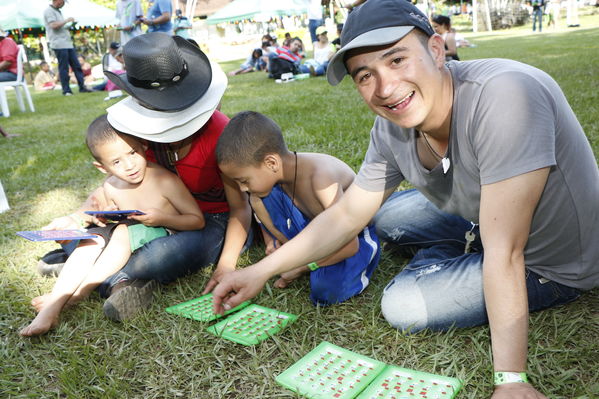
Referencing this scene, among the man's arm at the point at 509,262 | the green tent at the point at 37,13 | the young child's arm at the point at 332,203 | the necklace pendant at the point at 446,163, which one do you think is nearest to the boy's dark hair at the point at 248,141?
the young child's arm at the point at 332,203

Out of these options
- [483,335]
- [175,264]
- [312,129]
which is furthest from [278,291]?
[312,129]

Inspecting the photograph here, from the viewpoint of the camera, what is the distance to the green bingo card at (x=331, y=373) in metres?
1.40

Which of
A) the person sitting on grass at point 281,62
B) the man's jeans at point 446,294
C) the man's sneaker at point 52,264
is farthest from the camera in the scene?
the person sitting on grass at point 281,62

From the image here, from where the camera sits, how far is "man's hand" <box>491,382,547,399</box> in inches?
46.3

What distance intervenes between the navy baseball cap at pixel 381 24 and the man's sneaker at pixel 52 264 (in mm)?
1723

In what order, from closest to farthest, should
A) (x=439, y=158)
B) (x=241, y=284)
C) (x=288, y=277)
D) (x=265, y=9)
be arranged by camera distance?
(x=439, y=158)
(x=241, y=284)
(x=288, y=277)
(x=265, y=9)

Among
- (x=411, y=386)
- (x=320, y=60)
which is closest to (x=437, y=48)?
(x=411, y=386)

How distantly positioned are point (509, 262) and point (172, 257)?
4.59 ft

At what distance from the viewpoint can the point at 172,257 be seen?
2125mm

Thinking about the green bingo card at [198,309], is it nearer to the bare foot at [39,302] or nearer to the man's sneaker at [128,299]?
the man's sneaker at [128,299]

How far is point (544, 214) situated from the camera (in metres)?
1.39

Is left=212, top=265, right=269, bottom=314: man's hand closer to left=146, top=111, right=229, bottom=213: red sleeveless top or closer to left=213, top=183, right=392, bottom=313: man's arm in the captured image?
left=213, top=183, right=392, bottom=313: man's arm

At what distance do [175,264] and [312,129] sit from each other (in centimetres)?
281

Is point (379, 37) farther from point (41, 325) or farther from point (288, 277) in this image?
point (41, 325)
